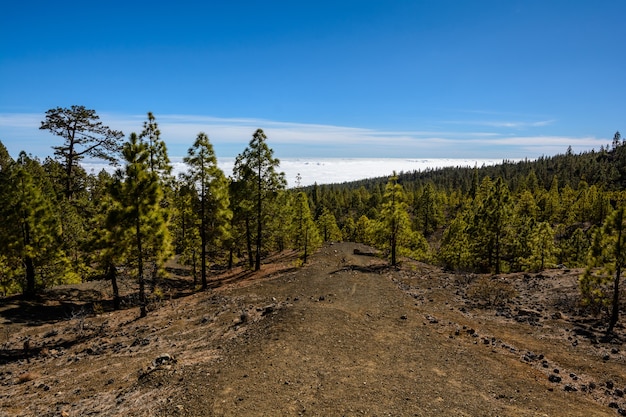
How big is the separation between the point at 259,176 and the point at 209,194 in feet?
19.1

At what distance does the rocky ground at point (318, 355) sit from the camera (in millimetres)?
11102

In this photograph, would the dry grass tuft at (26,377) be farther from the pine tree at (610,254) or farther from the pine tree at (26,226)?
the pine tree at (610,254)

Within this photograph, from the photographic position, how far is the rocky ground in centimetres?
1110

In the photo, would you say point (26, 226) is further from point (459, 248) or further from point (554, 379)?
point (459, 248)

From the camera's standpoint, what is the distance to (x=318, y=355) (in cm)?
1417

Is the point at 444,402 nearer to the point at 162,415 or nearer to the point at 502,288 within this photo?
the point at 162,415

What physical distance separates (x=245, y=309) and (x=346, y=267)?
1577 centimetres

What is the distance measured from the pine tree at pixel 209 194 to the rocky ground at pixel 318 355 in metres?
5.22

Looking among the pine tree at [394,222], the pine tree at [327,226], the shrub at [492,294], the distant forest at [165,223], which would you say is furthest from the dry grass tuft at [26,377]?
the pine tree at [327,226]

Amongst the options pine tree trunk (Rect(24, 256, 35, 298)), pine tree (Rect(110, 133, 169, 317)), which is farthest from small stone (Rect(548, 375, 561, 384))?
pine tree trunk (Rect(24, 256, 35, 298))

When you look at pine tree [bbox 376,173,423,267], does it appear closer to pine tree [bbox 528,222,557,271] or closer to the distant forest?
the distant forest

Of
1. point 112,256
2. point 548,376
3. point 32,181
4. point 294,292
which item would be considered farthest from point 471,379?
point 32,181

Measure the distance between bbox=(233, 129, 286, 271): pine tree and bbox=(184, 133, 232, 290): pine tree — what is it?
3.35 meters

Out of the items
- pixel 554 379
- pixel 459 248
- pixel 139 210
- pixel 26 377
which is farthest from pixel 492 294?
pixel 26 377
